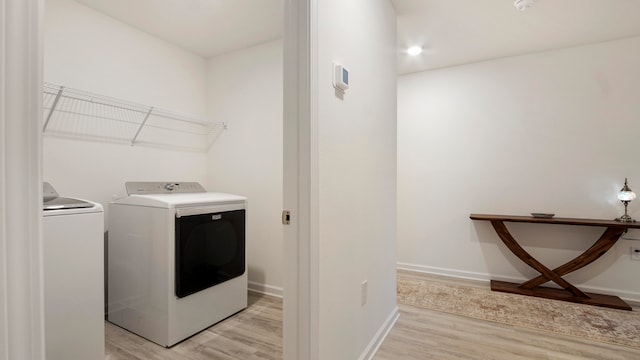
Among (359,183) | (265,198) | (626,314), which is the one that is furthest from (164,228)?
(626,314)

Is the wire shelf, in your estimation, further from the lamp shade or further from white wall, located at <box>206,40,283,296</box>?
the lamp shade

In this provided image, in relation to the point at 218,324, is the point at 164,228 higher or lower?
higher

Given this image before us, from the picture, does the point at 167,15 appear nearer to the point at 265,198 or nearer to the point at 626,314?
the point at 265,198

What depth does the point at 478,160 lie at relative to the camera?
343 cm

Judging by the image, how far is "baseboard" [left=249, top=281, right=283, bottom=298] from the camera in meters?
2.93

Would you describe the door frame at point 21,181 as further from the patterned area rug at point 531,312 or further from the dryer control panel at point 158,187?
the patterned area rug at point 531,312

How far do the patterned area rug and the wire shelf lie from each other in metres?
2.62

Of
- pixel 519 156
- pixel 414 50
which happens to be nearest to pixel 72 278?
pixel 414 50

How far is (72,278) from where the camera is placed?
1602 millimetres

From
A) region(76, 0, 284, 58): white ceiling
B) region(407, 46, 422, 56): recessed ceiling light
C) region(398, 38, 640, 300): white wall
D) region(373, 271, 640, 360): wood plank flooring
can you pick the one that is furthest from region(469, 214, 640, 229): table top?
region(76, 0, 284, 58): white ceiling

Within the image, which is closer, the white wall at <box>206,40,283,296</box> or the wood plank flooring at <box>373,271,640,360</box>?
the wood plank flooring at <box>373,271,640,360</box>

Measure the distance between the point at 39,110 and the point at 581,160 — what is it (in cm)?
391

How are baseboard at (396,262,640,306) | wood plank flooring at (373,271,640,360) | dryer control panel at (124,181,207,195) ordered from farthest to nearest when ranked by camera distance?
baseboard at (396,262,640,306) → dryer control panel at (124,181,207,195) → wood plank flooring at (373,271,640,360)

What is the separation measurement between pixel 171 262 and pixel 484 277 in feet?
10.3
